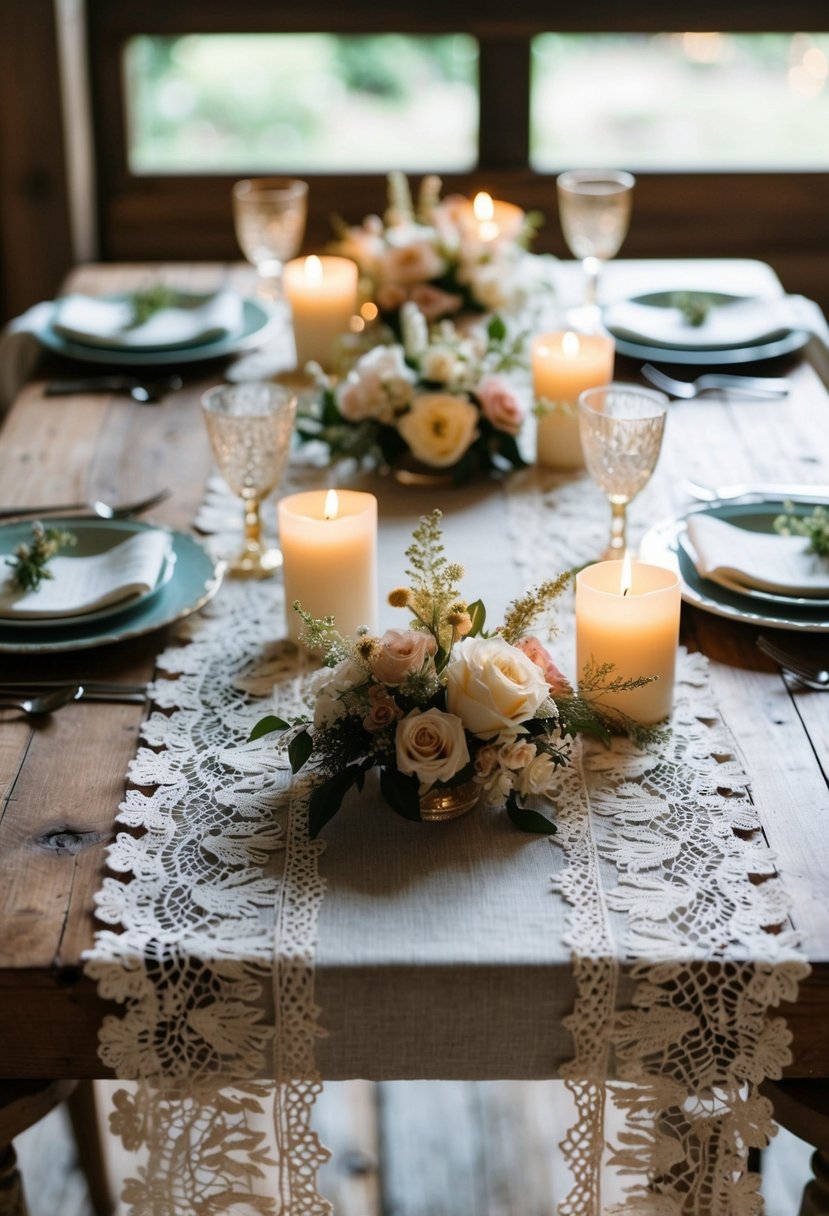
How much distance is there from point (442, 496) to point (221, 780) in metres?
0.65

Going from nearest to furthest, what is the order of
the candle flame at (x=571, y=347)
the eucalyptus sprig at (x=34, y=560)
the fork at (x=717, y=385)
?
the eucalyptus sprig at (x=34, y=560) → the candle flame at (x=571, y=347) → the fork at (x=717, y=385)

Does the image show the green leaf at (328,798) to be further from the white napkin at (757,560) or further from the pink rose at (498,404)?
the pink rose at (498,404)

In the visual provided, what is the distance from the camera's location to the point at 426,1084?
6.95 feet

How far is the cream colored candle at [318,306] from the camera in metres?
2.04

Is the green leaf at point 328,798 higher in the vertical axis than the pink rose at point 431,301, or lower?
lower

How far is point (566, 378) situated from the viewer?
175cm

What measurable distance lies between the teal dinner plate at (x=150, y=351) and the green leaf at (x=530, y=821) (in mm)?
1170

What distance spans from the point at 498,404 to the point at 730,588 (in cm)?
42

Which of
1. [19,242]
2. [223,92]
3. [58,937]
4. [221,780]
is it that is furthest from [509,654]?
[223,92]

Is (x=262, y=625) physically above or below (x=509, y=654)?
below

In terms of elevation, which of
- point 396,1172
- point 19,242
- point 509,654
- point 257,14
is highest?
point 257,14

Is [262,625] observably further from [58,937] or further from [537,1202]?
[537,1202]

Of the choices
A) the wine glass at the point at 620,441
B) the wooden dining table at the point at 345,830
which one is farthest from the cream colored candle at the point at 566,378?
the wine glass at the point at 620,441

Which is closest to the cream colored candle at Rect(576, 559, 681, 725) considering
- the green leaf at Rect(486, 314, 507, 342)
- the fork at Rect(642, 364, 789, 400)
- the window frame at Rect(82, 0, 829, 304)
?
the green leaf at Rect(486, 314, 507, 342)
